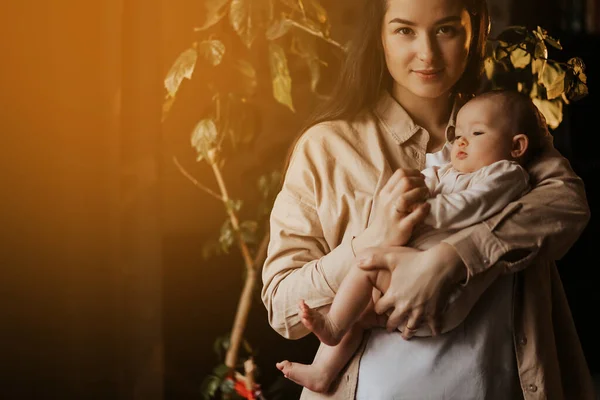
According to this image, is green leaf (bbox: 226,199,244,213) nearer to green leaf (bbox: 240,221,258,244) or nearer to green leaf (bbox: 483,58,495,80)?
green leaf (bbox: 240,221,258,244)

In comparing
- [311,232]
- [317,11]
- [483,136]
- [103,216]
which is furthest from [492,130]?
[103,216]

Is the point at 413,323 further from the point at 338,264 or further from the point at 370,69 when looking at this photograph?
the point at 370,69

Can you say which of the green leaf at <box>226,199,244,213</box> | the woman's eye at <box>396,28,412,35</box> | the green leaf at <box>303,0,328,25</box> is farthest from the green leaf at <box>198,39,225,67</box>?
the woman's eye at <box>396,28,412,35</box>

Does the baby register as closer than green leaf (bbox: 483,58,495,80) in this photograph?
Yes

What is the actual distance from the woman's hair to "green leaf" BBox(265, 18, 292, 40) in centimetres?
36

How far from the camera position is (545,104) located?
1293 mm

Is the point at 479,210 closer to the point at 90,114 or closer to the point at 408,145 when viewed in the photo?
the point at 408,145

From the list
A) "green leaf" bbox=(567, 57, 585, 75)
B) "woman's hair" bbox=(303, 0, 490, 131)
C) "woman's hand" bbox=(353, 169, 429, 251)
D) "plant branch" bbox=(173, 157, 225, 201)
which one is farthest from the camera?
"plant branch" bbox=(173, 157, 225, 201)

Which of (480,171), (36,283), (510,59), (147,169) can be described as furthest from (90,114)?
(480,171)

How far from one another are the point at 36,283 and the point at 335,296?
96 cm

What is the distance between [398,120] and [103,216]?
91 centimetres

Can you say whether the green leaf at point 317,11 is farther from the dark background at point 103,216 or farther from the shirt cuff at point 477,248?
the shirt cuff at point 477,248

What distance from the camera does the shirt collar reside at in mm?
1045

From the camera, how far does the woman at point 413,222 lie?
937 millimetres
